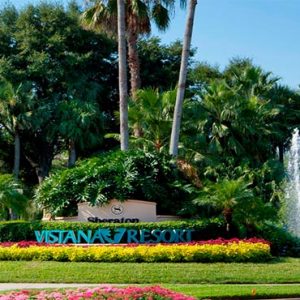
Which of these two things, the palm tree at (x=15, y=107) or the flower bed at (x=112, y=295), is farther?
the palm tree at (x=15, y=107)

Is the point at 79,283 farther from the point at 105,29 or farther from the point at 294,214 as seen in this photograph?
the point at 105,29

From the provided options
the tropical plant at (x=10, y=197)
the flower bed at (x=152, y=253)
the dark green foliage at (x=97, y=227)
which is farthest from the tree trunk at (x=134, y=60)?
the flower bed at (x=152, y=253)

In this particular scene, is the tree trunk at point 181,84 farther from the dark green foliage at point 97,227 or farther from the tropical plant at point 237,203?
the dark green foliage at point 97,227

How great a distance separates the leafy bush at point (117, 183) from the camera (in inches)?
844

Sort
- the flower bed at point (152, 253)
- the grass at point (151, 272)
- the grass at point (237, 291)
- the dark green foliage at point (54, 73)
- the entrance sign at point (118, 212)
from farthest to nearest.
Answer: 1. the dark green foliage at point (54, 73)
2. the entrance sign at point (118, 212)
3. the flower bed at point (152, 253)
4. the grass at point (151, 272)
5. the grass at point (237, 291)

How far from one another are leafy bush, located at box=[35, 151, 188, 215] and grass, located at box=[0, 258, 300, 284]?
446 centimetres

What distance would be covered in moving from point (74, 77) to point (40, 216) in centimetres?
1356

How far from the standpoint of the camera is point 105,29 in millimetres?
28938

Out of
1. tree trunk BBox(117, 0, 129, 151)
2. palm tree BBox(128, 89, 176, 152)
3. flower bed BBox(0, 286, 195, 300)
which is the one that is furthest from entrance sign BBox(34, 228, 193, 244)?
flower bed BBox(0, 286, 195, 300)

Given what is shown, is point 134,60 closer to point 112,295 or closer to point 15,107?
point 15,107

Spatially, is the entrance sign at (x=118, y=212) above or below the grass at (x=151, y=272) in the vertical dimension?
above

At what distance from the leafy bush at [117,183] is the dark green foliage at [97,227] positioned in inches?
48.6

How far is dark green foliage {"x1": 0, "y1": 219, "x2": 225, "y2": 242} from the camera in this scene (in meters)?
20.2

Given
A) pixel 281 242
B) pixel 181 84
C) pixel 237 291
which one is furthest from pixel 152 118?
pixel 237 291
